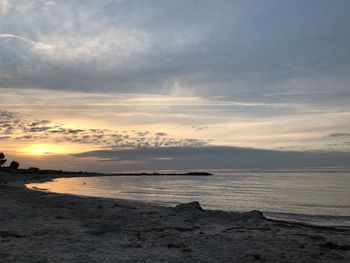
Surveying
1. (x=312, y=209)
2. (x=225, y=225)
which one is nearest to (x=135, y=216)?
(x=225, y=225)

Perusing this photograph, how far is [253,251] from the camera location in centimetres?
1562

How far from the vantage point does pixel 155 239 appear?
17516 mm

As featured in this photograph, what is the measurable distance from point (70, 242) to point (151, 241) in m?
3.38

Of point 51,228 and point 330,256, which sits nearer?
Answer: point 330,256

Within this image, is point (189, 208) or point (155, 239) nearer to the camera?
point (155, 239)

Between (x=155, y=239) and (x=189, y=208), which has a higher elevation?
(x=189, y=208)

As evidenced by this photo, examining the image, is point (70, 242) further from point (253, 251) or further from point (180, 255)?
point (253, 251)

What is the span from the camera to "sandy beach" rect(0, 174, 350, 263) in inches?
563

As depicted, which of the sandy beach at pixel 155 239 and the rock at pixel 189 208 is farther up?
the rock at pixel 189 208

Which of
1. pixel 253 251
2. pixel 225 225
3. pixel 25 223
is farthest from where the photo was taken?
pixel 225 225

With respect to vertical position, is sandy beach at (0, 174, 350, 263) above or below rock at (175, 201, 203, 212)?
below

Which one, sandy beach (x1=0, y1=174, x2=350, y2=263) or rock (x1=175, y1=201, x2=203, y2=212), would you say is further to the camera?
rock (x1=175, y1=201, x2=203, y2=212)

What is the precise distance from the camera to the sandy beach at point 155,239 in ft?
46.9

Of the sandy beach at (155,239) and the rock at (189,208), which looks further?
the rock at (189,208)
